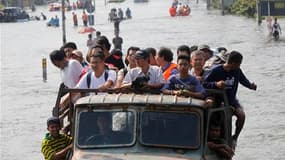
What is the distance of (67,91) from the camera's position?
10398mm

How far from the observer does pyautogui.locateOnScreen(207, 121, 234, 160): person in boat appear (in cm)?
957

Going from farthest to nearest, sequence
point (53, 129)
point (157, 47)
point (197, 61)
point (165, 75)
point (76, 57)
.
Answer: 1. point (157, 47)
2. point (76, 57)
3. point (165, 75)
4. point (197, 61)
5. point (53, 129)

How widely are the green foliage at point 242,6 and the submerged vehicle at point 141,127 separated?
2579 inches

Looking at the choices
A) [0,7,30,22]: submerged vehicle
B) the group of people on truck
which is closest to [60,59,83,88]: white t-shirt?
the group of people on truck

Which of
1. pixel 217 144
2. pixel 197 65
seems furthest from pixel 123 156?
pixel 197 65

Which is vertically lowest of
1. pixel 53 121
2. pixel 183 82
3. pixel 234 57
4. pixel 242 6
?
pixel 53 121

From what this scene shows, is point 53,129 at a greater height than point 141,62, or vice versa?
point 141,62

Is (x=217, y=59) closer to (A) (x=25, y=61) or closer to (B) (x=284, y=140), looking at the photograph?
(B) (x=284, y=140)

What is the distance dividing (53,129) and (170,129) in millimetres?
1640

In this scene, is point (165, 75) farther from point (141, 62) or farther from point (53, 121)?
point (53, 121)

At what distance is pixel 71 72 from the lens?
12.0 m

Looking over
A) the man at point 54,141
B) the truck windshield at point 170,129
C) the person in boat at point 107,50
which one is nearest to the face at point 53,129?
the man at point 54,141

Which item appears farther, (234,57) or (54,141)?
(234,57)

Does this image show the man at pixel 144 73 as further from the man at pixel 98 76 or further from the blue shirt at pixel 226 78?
the blue shirt at pixel 226 78
